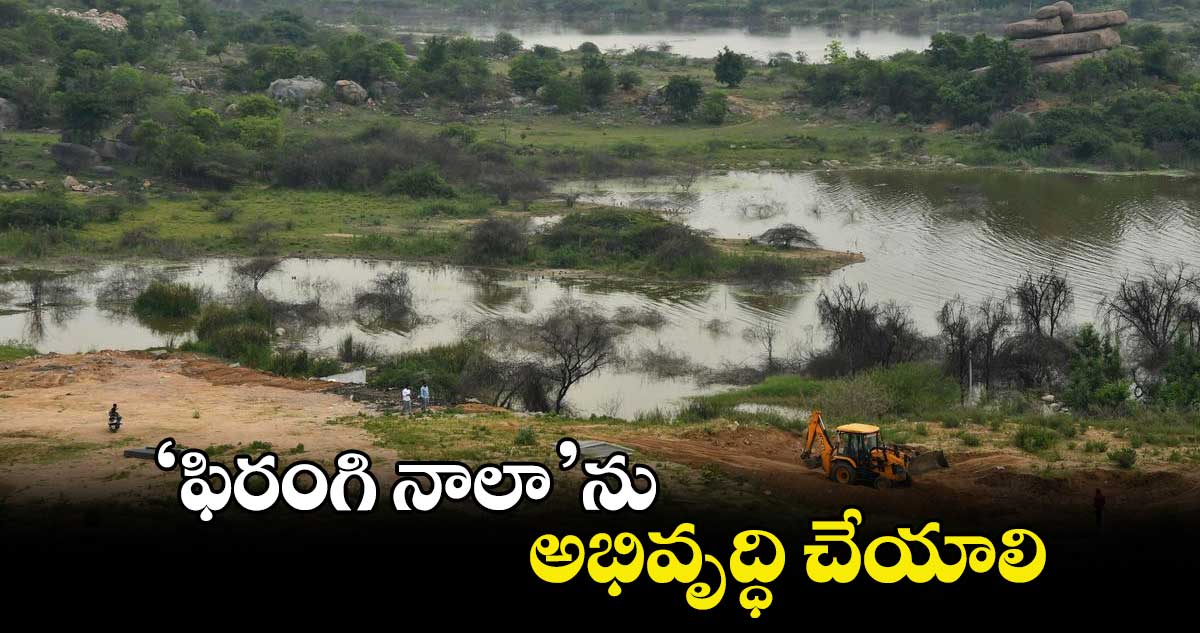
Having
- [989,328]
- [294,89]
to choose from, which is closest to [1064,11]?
[294,89]

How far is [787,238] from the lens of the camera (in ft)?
111

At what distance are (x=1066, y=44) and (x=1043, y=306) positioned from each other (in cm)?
3438

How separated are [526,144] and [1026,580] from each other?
125 ft

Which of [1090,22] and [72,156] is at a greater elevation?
[1090,22]

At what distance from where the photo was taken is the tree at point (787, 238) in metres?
34.0

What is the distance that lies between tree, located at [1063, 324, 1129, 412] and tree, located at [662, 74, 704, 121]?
114 feet

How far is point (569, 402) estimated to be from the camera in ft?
73.7

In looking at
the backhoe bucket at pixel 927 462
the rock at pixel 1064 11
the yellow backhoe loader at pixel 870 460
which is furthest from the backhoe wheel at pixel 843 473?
the rock at pixel 1064 11

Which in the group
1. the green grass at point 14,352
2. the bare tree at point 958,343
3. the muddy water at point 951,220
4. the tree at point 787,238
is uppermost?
the green grass at point 14,352

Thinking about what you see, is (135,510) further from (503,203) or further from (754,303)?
(503,203)

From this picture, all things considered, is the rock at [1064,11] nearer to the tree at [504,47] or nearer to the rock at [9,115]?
the tree at [504,47]

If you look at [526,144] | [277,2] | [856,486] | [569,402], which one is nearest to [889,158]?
[526,144]

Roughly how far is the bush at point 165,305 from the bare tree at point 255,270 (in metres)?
1.78

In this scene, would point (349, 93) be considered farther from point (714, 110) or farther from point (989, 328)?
point (989, 328)
